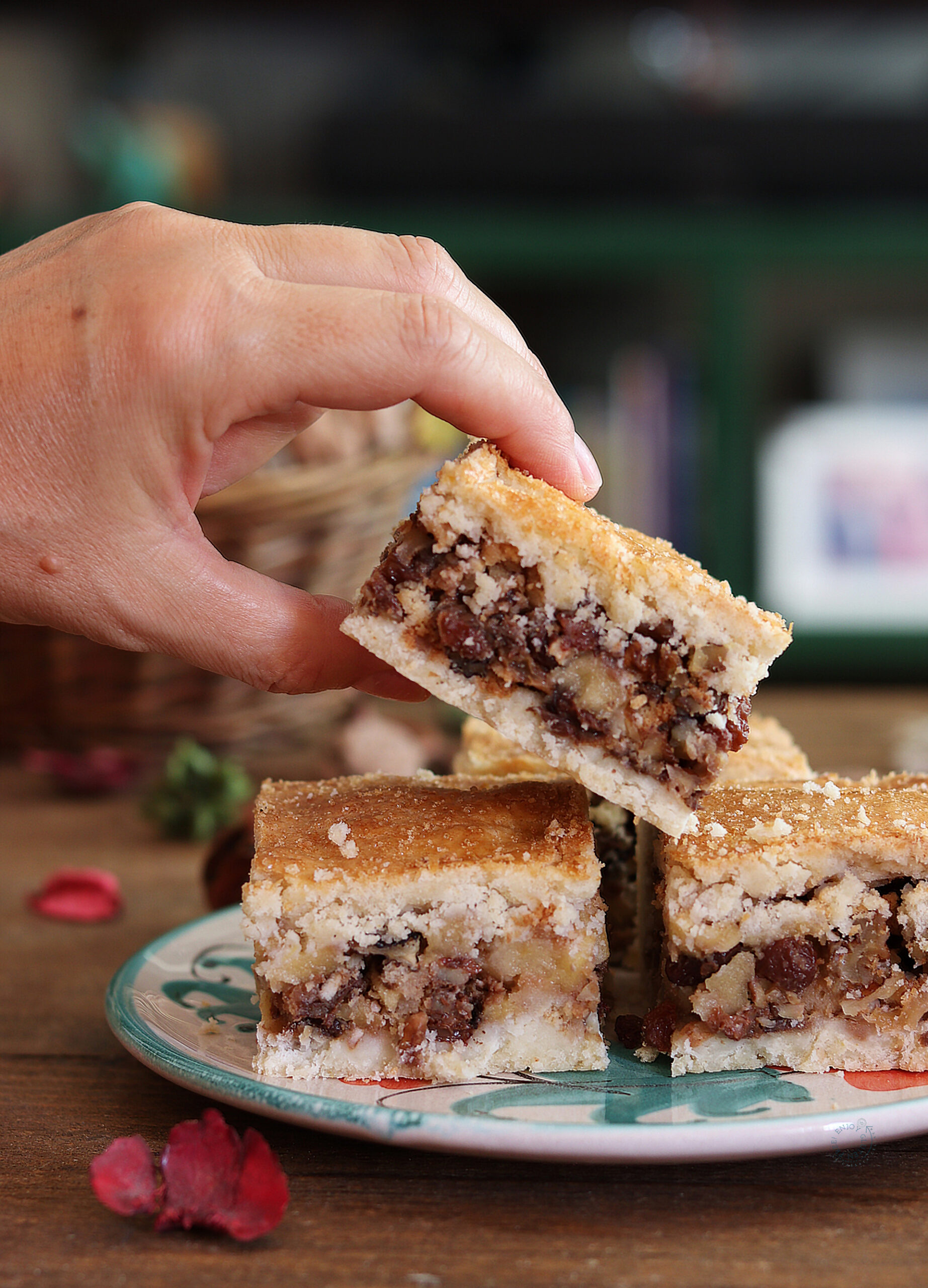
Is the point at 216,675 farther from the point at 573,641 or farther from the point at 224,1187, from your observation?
the point at 224,1187

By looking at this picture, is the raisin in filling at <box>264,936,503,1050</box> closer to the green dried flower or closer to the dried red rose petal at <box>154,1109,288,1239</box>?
the dried red rose petal at <box>154,1109,288,1239</box>

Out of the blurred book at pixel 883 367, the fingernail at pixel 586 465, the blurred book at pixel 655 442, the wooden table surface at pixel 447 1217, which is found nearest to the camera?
the wooden table surface at pixel 447 1217

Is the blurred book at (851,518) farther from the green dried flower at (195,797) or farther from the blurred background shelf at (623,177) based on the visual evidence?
the green dried flower at (195,797)

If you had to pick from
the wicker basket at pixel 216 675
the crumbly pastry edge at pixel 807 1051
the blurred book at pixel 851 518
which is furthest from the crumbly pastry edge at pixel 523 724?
the blurred book at pixel 851 518

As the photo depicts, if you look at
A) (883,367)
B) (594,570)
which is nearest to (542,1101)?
(594,570)

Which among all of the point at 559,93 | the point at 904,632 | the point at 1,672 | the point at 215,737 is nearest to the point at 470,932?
the point at 215,737

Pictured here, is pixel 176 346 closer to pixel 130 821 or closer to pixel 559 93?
pixel 130 821
